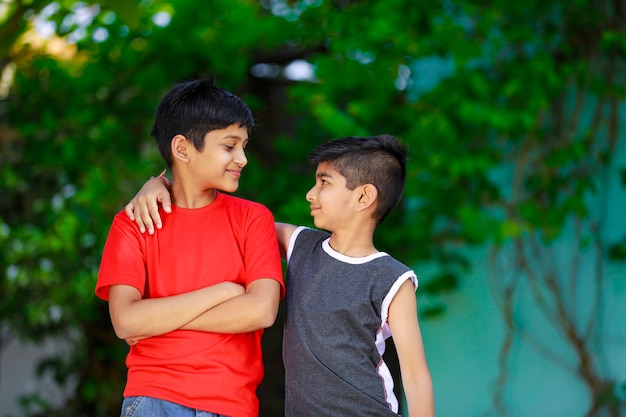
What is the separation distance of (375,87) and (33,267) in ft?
7.51

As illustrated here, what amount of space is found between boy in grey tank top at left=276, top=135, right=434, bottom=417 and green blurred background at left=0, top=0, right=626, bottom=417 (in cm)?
182

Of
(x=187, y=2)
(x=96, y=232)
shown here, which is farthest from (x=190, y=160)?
(x=96, y=232)

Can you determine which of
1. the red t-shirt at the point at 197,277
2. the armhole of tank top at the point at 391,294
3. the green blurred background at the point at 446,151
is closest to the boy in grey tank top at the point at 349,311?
the armhole of tank top at the point at 391,294

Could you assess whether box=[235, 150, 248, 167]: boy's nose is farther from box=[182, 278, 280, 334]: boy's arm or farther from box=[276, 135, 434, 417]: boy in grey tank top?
box=[182, 278, 280, 334]: boy's arm

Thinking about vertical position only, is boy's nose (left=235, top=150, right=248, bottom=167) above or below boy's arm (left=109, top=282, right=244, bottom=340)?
above

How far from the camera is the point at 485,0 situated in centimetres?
416

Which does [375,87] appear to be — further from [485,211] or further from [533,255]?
[533,255]

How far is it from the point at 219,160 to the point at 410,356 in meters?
0.62

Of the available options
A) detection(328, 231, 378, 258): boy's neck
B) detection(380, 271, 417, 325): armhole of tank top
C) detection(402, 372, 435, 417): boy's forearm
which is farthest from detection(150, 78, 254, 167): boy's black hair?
detection(402, 372, 435, 417): boy's forearm

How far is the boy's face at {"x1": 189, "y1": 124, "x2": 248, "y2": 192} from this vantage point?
1.89m

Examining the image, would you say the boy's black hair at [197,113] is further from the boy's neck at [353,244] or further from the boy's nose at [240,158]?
the boy's neck at [353,244]

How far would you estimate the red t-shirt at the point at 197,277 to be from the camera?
1779mm

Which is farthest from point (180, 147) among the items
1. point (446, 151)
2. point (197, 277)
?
point (446, 151)

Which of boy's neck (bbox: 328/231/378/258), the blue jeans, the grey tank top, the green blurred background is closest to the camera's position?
the blue jeans
